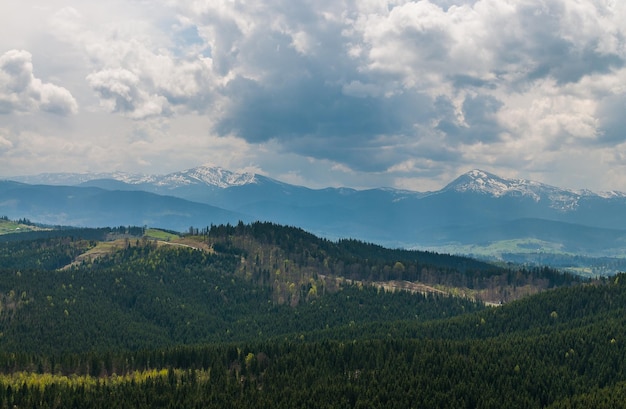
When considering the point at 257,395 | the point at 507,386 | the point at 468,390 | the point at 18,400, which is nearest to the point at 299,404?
the point at 257,395

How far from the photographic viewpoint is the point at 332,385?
618 feet

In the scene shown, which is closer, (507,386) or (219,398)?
(219,398)

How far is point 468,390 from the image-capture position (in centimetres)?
18800

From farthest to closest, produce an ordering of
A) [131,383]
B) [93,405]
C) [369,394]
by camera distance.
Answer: [131,383], [369,394], [93,405]

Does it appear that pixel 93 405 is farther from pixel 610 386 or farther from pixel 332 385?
pixel 610 386

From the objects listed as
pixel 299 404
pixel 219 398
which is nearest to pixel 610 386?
pixel 299 404

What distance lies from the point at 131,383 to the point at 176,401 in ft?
83.6

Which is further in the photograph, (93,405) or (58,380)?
(58,380)

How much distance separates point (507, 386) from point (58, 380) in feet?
479

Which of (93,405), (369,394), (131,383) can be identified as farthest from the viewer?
(131,383)

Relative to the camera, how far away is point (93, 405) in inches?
6722

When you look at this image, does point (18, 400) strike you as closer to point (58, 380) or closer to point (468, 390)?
point (58, 380)

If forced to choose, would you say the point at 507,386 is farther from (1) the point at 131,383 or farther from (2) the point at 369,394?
(1) the point at 131,383

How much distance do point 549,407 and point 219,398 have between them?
9860cm
